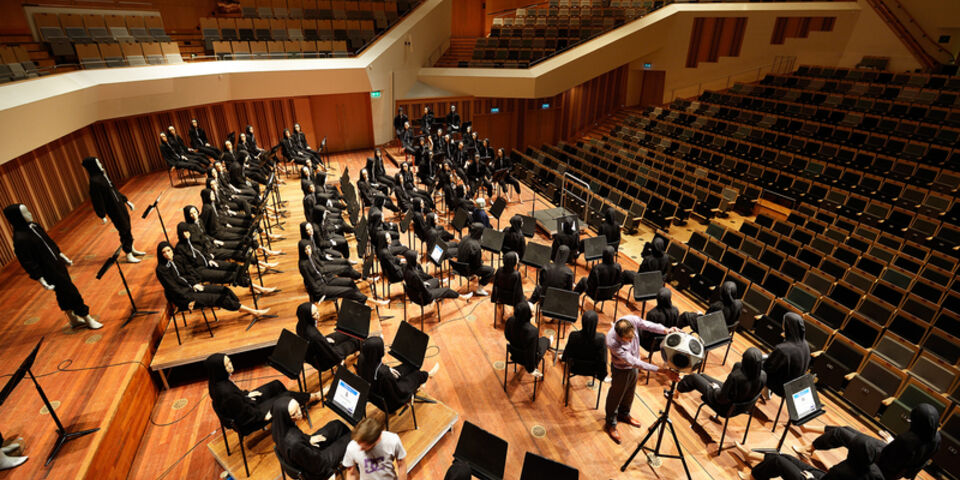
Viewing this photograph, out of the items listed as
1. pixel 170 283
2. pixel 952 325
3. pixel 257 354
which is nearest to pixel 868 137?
pixel 952 325

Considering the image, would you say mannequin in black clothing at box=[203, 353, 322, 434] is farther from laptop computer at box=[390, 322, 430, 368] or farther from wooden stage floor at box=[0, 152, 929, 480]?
laptop computer at box=[390, 322, 430, 368]

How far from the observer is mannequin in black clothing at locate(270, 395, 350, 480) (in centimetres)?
328

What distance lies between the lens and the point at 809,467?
3650 millimetres

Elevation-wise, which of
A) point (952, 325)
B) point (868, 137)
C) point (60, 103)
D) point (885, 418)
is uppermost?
point (60, 103)

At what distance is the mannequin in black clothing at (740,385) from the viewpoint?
3.86 m

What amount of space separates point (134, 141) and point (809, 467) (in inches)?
596

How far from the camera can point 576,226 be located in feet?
23.8

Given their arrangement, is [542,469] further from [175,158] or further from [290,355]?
[175,158]

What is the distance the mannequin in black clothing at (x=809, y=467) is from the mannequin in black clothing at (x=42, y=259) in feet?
24.2

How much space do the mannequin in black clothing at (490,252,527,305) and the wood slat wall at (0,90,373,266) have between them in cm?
830

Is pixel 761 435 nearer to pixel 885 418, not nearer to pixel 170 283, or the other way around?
pixel 885 418

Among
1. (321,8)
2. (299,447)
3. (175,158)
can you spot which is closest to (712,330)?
(299,447)

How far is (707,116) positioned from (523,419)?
1328cm

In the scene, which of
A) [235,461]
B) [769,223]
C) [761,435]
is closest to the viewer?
[235,461]
